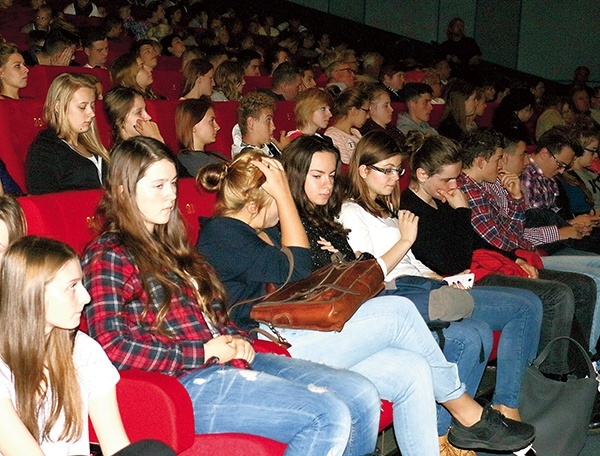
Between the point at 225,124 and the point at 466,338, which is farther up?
the point at 225,124

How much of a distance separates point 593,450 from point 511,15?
320 inches

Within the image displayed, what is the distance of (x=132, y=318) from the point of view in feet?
6.15

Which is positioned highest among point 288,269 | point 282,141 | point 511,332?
point 282,141

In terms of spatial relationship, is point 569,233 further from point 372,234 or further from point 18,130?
point 18,130

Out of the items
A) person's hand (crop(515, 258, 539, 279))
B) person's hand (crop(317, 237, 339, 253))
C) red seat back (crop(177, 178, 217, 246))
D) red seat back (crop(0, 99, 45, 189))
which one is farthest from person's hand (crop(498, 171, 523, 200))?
red seat back (crop(0, 99, 45, 189))

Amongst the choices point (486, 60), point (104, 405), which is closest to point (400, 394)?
point (104, 405)

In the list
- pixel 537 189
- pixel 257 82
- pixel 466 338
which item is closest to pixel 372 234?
pixel 466 338

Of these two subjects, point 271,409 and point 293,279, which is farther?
point 293,279

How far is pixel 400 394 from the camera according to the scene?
2.26 m

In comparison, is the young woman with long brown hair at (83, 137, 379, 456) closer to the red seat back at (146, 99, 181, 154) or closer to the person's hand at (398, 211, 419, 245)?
the person's hand at (398, 211, 419, 245)

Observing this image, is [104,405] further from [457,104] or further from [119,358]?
[457,104]

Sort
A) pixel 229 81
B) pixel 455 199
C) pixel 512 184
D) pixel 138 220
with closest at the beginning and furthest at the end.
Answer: pixel 138 220 < pixel 455 199 < pixel 512 184 < pixel 229 81

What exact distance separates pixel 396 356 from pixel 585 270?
1.60 meters

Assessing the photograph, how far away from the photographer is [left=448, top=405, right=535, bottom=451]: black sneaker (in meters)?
2.46
